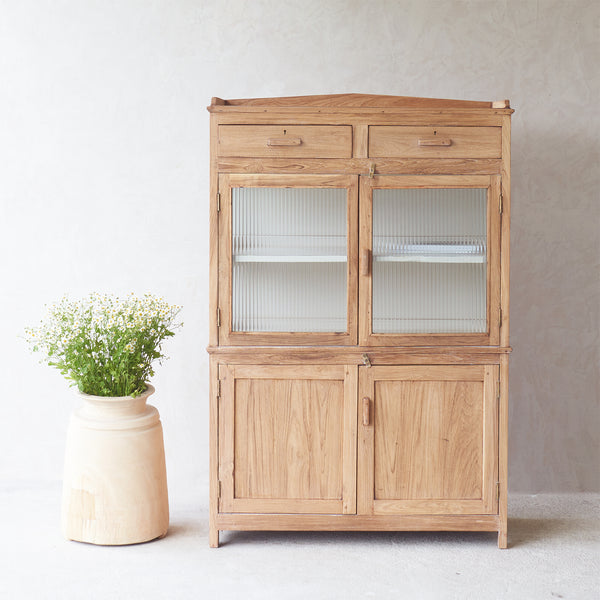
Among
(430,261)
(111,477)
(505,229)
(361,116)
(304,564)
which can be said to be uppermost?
(361,116)

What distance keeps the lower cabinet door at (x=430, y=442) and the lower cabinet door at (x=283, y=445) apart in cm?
12

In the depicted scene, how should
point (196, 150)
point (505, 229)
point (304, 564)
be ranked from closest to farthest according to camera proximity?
point (304, 564) → point (505, 229) → point (196, 150)

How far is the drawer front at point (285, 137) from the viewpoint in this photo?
276 cm

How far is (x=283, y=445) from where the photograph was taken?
2818 millimetres

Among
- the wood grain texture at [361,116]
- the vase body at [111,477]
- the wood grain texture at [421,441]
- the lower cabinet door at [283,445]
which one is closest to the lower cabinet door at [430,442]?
the wood grain texture at [421,441]

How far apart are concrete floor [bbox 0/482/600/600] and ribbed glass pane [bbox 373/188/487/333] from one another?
87cm

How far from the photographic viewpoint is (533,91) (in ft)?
11.0

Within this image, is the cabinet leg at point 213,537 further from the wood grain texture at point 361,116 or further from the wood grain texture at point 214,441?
the wood grain texture at point 361,116

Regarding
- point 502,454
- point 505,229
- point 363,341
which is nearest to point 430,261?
point 505,229

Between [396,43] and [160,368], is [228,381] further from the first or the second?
[396,43]

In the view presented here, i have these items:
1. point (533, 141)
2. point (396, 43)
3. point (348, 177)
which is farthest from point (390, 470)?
point (396, 43)

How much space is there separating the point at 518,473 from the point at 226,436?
1.51m

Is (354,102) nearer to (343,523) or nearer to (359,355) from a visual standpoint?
(359,355)

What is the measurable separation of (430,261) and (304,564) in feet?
4.12
